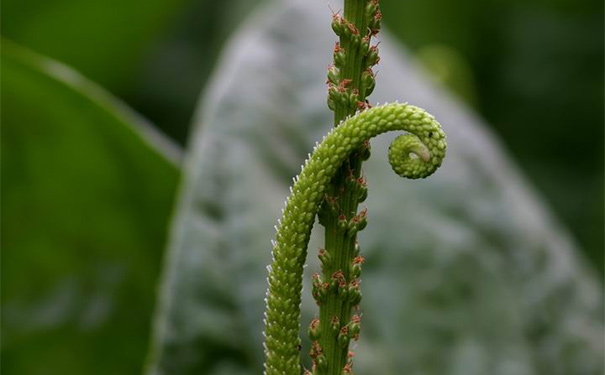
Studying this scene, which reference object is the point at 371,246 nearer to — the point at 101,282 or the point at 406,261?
the point at 406,261

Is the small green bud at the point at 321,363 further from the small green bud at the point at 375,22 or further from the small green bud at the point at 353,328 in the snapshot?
the small green bud at the point at 375,22

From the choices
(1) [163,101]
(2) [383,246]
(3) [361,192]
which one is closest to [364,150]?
(3) [361,192]

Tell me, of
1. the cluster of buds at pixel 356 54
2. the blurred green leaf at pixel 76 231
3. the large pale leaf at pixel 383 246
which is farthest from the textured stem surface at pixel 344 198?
the blurred green leaf at pixel 76 231

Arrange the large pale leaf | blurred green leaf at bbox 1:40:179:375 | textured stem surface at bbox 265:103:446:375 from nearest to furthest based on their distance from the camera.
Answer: textured stem surface at bbox 265:103:446:375, the large pale leaf, blurred green leaf at bbox 1:40:179:375

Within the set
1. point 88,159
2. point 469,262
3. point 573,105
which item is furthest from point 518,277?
point 573,105

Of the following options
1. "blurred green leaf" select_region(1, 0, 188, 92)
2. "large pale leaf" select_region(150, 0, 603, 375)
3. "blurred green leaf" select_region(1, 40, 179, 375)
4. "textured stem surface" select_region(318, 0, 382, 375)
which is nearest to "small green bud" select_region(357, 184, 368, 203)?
"textured stem surface" select_region(318, 0, 382, 375)

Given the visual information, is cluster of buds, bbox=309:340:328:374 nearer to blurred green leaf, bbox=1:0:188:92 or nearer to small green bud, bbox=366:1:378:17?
small green bud, bbox=366:1:378:17

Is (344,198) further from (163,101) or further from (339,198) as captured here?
(163,101)
